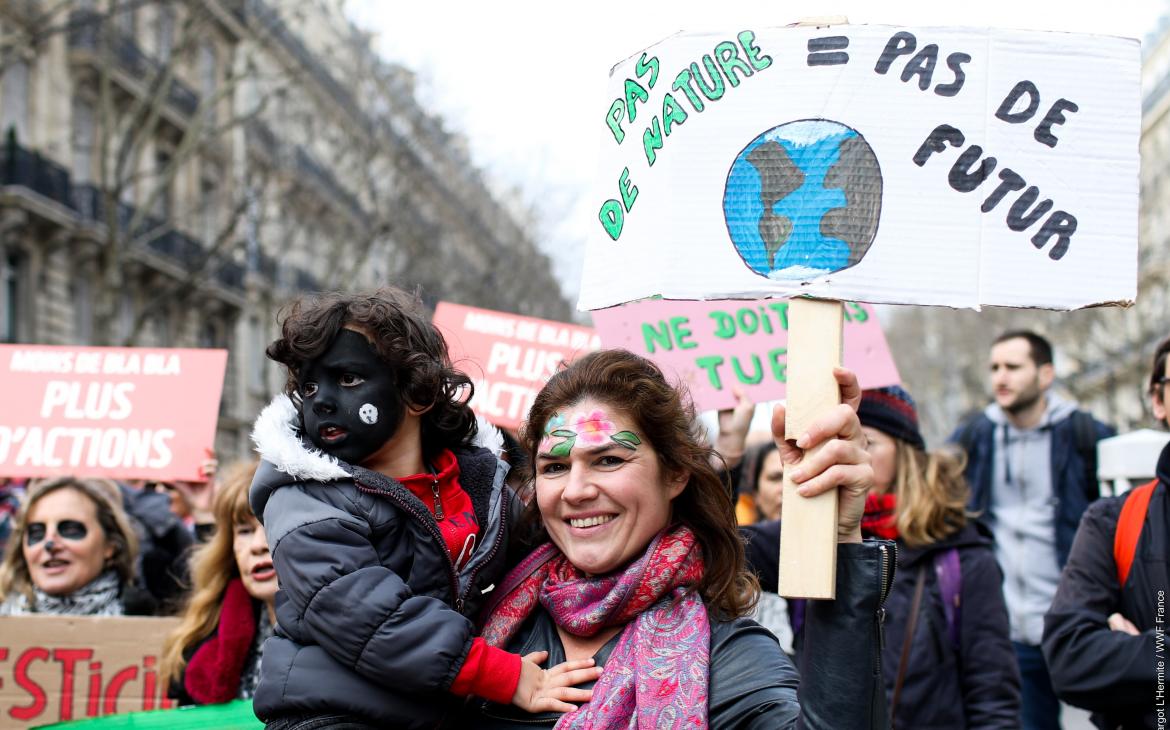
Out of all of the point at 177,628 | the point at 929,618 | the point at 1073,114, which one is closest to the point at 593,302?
the point at 1073,114

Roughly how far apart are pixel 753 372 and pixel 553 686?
2643 millimetres

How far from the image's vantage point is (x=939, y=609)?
3.90 meters

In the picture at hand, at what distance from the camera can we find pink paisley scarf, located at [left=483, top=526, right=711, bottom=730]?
2.35 meters

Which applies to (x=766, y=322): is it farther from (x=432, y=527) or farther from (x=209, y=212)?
(x=209, y=212)

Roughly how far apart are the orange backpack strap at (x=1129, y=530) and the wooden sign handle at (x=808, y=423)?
1.63m

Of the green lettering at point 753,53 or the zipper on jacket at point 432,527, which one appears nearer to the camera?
the green lettering at point 753,53

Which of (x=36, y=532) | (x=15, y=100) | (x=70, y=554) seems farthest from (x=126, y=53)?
(x=70, y=554)

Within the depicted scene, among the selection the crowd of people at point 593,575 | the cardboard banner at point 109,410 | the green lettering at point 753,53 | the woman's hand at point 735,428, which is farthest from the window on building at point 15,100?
the green lettering at point 753,53

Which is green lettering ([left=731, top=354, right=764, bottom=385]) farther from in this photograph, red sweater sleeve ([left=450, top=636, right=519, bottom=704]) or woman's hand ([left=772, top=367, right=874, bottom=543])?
woman's hand ([left=772, top=367, right=874, bottom=543])

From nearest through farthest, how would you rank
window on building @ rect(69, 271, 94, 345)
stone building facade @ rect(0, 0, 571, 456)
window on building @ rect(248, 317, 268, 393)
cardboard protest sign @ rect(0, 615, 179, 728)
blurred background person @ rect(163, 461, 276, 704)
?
1. blurred background person @ rect(163, 461, 276, 704)
2. cardboard protest sign @ rect(0, 615, 179, 728)
3. stone building facade @ rect(0, 0, 571, 456)
4. window on building @ rect(69, 271, 94, 345)
5. window on building @ rect(248, 317, 268, 393)

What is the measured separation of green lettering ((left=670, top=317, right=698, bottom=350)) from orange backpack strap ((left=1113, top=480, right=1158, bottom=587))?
202 cm

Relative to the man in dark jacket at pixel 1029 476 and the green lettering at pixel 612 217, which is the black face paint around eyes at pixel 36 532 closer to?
the green lettering at pixel 612 217

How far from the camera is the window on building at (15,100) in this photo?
2247 centimetres

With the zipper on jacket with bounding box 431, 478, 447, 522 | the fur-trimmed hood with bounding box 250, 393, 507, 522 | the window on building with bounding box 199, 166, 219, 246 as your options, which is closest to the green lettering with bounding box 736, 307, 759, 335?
the fur-trimmed hood with bounding box 250, 393, 507, 522
